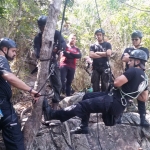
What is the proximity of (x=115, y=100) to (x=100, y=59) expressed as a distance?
1.96 m

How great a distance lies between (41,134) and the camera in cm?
499

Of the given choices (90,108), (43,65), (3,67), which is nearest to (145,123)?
(90,108)

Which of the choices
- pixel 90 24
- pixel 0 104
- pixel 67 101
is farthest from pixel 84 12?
pixel 0 104

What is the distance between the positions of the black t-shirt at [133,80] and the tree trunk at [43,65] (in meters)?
1.57

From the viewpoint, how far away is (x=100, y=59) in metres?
6.22

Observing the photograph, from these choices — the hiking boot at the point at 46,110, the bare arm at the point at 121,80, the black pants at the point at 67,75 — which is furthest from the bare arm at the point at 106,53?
the hiking boot at the point at 46,110

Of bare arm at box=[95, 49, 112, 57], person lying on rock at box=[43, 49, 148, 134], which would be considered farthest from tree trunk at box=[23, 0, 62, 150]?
bare arm at box=[95, 49, 112, 57]

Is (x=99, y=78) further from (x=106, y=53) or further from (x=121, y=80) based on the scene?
(x=121, y=80)

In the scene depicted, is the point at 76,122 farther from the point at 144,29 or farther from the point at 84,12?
the point at 84,12

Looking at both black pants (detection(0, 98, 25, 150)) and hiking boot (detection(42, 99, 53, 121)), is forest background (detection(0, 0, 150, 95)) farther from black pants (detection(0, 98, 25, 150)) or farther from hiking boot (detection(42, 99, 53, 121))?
black pants (detection(0, 98, 25, 150))

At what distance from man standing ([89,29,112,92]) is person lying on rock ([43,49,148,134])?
A: 4.94 feet

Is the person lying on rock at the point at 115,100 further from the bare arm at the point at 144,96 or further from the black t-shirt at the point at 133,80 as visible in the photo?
the bare arm at the point at 144,96

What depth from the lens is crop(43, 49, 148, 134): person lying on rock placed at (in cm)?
439

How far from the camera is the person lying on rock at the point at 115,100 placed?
4.39m
